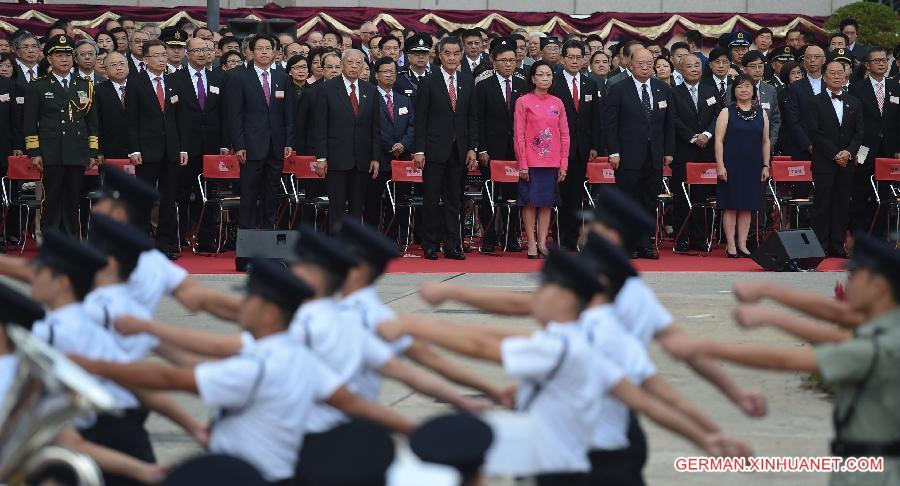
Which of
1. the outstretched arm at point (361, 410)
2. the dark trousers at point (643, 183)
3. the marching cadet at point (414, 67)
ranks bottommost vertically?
the dark trousers at point (643, 183)

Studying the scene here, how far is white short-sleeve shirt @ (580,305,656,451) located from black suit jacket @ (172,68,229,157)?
11.9m

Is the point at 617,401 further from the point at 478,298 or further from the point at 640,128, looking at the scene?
the point at 640,128

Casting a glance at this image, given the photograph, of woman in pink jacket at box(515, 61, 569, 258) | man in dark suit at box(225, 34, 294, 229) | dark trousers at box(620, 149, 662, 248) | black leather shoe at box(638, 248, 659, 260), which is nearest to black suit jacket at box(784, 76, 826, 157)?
dark trousers at box(620, 149, 662, 248)

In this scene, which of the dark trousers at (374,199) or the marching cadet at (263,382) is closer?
the marching cadet at (263,382)

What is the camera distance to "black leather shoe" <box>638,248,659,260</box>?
18.0 m

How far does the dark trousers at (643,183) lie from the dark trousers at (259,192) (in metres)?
3.43

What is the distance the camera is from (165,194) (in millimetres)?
17391

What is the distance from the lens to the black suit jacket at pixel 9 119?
17625mm

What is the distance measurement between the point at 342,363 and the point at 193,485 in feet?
6.39

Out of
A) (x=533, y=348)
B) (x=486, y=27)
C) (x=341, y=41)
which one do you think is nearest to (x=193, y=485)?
(x=533, y=348)

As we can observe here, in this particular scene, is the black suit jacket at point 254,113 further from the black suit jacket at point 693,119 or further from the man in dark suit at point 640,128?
the black suit jacket at point 693,119

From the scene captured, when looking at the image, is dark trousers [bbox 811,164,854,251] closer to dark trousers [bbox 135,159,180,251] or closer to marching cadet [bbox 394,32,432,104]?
marching cadet [bbox 394,32,432,104]

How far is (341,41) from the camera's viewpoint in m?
21.6

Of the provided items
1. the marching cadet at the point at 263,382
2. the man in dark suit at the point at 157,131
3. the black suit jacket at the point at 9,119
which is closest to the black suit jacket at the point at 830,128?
the man in dark suit at the point at 157,131
